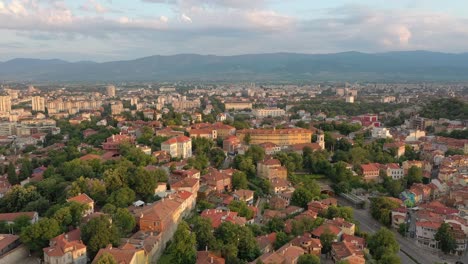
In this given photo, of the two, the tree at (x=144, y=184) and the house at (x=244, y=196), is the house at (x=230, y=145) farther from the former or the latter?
the tree at (x=144, y=184)

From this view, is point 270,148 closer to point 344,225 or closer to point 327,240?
point 344,225

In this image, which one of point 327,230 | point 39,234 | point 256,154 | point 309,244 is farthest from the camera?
point 256,154

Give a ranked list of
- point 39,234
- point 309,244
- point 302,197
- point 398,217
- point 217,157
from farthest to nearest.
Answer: point 217,157, point 302,197, point 398,217, point 309,244, point 39,234

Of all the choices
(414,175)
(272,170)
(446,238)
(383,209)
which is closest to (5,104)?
(272,170)

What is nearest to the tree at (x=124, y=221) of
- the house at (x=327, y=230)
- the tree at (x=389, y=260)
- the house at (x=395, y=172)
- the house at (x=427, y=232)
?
the house at (x=327, y=230)

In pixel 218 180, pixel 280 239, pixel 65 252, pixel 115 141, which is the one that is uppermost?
pixel 115 141
